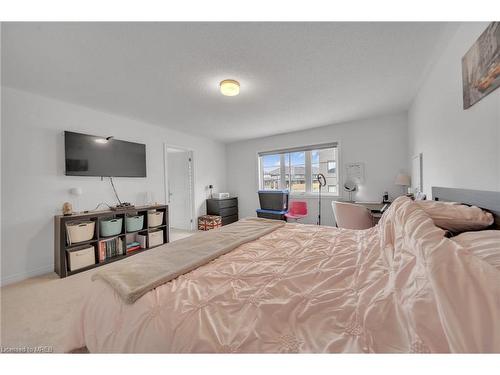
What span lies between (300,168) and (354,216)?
2.04 m

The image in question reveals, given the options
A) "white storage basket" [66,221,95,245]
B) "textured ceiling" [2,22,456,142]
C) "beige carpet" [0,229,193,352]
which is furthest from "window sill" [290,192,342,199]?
"beige carpet" [0,229,193,352]

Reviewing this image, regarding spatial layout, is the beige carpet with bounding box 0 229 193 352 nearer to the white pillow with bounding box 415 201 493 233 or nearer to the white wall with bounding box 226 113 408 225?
the white pillow with bounding box 415 201 493 233

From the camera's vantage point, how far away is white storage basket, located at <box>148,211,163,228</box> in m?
3.32

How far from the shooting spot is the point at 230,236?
167cm

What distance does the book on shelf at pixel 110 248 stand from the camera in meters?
2.70

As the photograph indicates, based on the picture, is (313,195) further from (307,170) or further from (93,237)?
(93,237)

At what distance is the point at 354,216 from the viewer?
9.02 ft

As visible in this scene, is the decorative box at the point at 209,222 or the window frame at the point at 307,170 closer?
the window frame at the point at 307,170

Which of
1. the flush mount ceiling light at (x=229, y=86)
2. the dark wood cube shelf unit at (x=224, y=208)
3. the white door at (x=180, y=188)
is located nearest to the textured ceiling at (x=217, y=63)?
the flush mount ceiling light at (x=229, y=86)

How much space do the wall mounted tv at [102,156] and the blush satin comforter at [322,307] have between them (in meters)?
2.51

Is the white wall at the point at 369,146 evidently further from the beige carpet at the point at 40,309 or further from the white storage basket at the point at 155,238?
the beige carpet at the point at 40,309

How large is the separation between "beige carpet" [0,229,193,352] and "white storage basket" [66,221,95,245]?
17.7 inches

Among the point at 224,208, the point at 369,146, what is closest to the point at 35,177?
the point at 224,208
